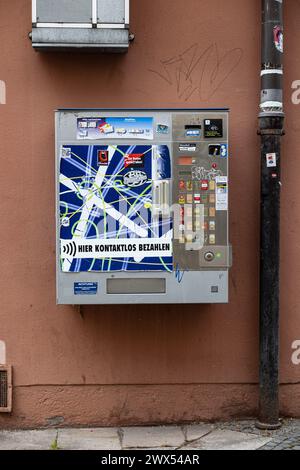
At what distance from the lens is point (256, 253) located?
6.38 m

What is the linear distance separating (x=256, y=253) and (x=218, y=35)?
180cm

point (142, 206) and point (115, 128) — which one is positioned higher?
point (115, 128)

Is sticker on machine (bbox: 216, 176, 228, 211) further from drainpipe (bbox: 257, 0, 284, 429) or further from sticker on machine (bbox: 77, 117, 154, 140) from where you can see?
sticker on machine (bbox: 77, 117, 154, 140)

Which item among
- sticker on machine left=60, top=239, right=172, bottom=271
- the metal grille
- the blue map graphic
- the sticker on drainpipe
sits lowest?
the metal grille

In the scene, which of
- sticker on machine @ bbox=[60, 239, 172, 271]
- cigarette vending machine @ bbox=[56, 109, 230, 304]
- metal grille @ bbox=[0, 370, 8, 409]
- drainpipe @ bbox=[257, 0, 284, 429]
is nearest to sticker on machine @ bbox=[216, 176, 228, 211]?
cigarette vending machine @ bbox=[56, 109, 230, 304]

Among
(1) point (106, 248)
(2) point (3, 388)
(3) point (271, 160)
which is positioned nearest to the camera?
(1) point (106, 248)

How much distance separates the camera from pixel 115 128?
19.1 feet

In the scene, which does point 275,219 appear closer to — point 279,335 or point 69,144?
point 279,335

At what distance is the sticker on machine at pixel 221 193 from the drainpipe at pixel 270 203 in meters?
0.43

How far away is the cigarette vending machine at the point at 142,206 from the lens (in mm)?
5805

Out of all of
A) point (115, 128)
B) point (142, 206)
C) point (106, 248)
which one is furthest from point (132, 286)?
point (115, 128)

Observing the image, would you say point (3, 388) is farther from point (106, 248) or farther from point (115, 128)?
point (115, 128)

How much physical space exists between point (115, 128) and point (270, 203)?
4.52ft

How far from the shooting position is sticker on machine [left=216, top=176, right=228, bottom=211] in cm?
588
